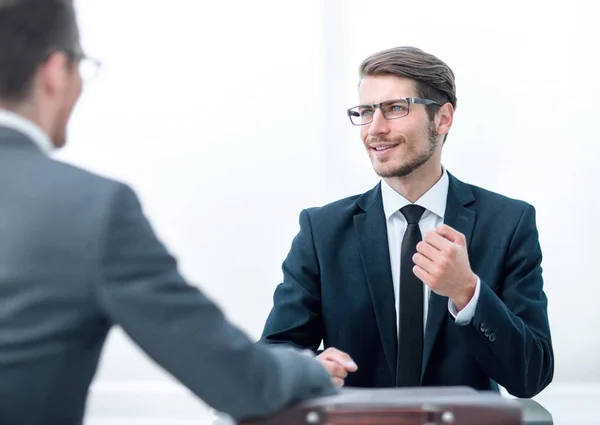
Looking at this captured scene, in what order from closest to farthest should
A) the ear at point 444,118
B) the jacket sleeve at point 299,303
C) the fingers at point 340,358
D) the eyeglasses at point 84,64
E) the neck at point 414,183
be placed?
the eyeglasses at point 84,64 → the fingers at point 340,358 → the jacket sleeve at point 299,303 → the neck at point 414,183 → the ear at point 444,118

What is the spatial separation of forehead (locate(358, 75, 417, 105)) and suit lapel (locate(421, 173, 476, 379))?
29 cm

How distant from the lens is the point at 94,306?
1004mm

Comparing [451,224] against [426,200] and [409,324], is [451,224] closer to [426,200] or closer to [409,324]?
[426,200]

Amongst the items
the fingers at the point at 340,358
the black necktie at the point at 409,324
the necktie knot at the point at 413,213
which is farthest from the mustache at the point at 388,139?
the fingers at the point at 340,358

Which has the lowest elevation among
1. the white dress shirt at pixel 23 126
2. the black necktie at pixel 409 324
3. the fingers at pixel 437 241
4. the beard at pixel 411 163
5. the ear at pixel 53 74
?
the black necktie at pixel 409 324

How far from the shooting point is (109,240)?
0.97m

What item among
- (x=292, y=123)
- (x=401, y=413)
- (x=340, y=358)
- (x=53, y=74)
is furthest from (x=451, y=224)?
(x=53, y=74)

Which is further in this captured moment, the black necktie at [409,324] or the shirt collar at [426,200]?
the shirt collar at [426,200]

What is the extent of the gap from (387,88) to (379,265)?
55cm

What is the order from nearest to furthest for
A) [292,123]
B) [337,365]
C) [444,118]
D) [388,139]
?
[337,365]
[388,139]
[444,118]
[292,123]

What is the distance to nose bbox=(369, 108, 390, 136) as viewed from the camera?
7.88ft

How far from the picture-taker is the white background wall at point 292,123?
10.5ft

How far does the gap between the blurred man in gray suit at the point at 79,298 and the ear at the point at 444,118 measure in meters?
1.61

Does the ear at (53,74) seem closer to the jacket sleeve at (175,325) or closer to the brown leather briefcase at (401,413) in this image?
the jacket sleeve at (175,325)
